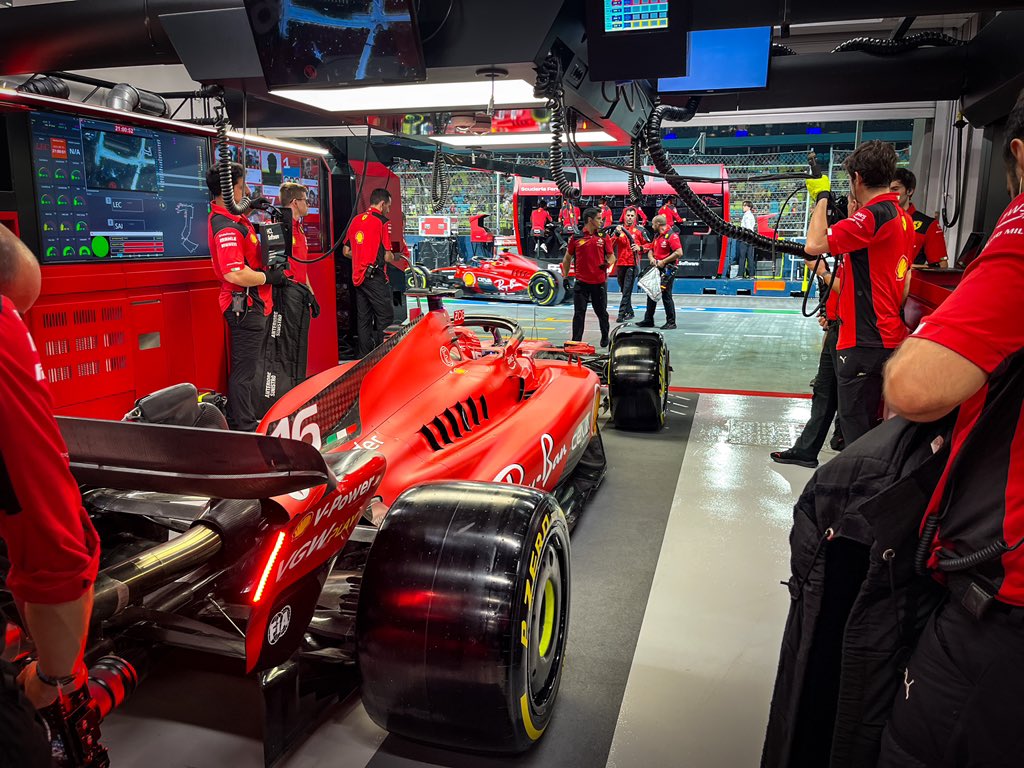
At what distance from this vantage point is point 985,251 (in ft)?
4.08

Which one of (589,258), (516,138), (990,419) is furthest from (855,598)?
(589,258)

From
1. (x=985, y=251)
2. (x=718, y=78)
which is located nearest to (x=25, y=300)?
(x=985, y=251)

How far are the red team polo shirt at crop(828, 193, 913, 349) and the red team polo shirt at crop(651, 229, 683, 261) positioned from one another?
8.04 metres

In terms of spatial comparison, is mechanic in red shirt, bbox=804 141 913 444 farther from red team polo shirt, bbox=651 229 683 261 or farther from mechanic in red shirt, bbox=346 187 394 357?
red team polo shirt, bbox=651 229 683 261

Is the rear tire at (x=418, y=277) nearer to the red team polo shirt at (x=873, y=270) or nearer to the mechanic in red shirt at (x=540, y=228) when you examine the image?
the mechanic in red shirt at (x=540, y=228)

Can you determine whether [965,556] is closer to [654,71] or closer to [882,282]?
[882,282]

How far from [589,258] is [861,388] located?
5.64 meters

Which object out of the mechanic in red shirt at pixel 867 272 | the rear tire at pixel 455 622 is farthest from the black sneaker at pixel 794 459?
the rear tire at pixel 455 622

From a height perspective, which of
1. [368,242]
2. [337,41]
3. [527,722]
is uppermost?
[337,41]

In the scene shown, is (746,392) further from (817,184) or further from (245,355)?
(245,355)

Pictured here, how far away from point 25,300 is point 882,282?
3.68m

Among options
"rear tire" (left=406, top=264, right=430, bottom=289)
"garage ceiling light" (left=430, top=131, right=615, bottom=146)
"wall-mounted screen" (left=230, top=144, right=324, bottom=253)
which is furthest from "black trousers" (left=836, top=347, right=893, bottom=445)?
"rear tire" (left=406, top=264, right=430, bottom=289)

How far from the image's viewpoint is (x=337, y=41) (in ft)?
12.8

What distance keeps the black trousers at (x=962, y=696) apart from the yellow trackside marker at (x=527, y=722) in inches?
37.7
